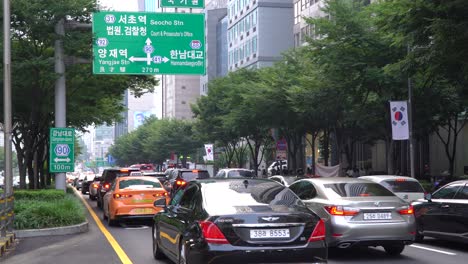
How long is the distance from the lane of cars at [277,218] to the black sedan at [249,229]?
1 cm

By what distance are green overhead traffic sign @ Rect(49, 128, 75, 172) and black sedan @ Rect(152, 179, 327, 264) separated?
1241 centimetres

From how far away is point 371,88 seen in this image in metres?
25.8

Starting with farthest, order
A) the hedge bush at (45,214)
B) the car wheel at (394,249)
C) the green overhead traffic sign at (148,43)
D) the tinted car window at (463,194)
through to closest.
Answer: the green overhead traffic sign at (148,43)
the hedge bush at (45,214)
the tinted car window at (463,194)
the car wheel at (394,249)

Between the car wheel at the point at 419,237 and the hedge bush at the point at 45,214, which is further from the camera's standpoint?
the hedge bush at the point at 45,214

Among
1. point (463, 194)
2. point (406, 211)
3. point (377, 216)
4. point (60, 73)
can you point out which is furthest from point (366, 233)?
point (60, 73)

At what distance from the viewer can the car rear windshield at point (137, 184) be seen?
18.3 metres

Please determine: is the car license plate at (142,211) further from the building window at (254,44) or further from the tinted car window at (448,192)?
the building window at (254,44)

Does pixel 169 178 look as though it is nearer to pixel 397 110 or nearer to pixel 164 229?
pixel 397 110

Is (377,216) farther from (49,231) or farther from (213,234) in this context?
(49,231)

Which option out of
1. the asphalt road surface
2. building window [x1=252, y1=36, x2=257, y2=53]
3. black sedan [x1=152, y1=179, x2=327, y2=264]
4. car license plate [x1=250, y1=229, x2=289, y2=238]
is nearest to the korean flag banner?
the asphalt road surface

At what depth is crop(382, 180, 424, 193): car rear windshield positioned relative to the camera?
16.6 metres

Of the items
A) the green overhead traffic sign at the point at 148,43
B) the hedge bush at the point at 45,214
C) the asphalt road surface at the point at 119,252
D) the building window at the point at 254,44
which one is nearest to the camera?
the asphalt road surface at the point at 119,252

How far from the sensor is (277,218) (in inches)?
311

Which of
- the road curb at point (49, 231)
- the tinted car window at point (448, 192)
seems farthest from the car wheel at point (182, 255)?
the road curb at point (49, 231)
